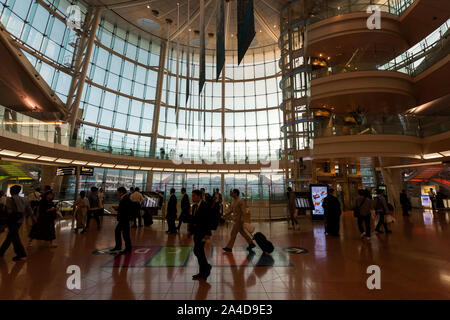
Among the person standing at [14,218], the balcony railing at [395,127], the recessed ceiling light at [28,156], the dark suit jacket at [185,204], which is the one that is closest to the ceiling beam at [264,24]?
the balcony railing at [395,127]

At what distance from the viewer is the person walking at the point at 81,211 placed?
9891mm

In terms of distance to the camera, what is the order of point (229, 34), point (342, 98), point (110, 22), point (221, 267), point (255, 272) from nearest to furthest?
point (255, 272) < point (221, 267) < point (342, 98) < point (110, 22) < point (229, 34)

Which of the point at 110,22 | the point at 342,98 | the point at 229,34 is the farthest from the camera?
the point at 229,34

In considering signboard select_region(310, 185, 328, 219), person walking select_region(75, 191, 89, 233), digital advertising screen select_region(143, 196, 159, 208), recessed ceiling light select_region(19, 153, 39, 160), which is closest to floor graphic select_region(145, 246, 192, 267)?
person walking select_region(75, 191, 89, 233)

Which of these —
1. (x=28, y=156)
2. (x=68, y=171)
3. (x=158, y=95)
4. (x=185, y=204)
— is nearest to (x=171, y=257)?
(x=185, y=204)

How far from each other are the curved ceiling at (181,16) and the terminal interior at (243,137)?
0.73 ft

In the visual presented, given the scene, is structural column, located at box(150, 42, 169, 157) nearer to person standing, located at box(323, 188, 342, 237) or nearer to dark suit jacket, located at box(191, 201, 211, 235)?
person standing, located at box(323, 188, 342, 237)

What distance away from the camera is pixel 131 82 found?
98.6ft

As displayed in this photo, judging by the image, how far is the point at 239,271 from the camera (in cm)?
503

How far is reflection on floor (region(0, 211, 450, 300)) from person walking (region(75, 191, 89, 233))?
2000 mm
